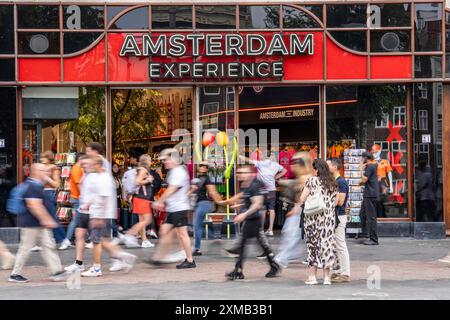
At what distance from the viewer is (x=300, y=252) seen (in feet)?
45.5

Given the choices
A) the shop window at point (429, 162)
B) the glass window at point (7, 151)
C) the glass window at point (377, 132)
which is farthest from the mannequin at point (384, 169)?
the glass window at point (7, 151)

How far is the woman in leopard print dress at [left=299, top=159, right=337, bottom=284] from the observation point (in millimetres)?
11758

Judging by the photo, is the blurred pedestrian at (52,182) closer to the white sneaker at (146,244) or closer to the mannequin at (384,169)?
the white sneaker at (146,244)

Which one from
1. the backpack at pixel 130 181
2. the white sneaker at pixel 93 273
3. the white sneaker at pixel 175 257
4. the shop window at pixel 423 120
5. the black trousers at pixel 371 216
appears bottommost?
the white sneaker at pixel 93 273

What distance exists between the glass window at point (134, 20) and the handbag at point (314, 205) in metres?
8.11

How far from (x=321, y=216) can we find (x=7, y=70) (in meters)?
9.16

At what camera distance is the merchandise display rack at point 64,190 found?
18547mm

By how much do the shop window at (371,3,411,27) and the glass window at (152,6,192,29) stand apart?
13.5ft

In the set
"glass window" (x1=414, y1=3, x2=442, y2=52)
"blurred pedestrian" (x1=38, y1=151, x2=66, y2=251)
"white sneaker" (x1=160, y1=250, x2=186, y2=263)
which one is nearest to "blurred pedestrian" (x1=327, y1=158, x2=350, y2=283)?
"white sneaker" (x1=160, y1=250, x2=186, y2=263)

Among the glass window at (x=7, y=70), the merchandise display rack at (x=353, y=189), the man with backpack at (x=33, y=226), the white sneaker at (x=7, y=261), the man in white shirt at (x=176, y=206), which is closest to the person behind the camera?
the man with backpack at (x=33, y=226)

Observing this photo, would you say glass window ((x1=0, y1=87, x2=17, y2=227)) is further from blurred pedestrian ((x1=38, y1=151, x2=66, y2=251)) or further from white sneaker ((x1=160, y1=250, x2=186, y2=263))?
white sneaker ((x1=160, y1=250, x2=186, y2=263))

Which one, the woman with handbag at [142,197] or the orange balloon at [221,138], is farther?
the orange balloon at [221,138]
